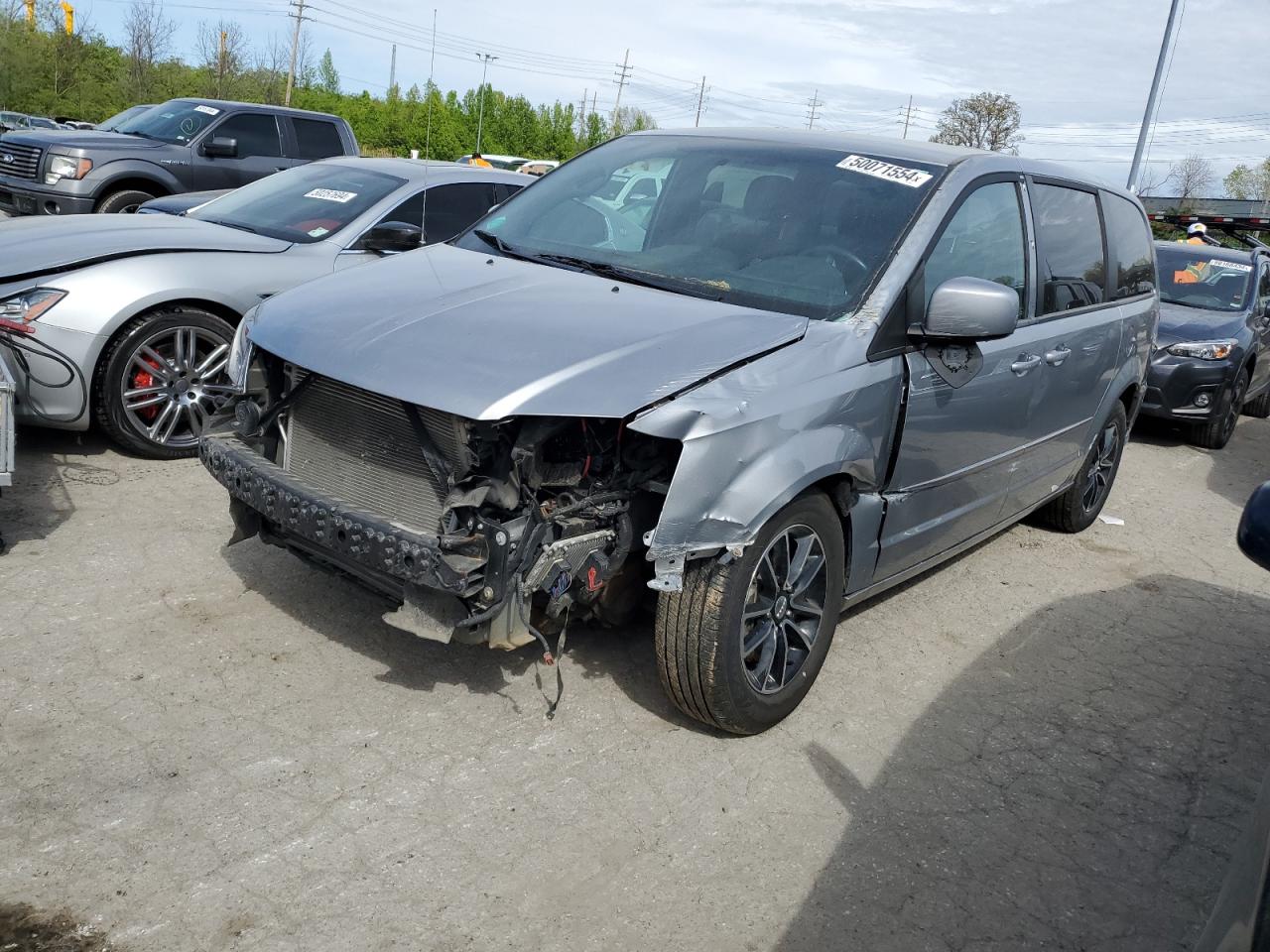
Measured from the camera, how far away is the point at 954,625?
490cm

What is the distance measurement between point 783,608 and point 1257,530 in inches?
62.5

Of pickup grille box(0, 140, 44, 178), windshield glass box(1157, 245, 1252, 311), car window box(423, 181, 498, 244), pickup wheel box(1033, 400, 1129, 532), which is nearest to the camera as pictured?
pickup wheel box(1033, 400, 1129, 532)

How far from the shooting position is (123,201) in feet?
37.4

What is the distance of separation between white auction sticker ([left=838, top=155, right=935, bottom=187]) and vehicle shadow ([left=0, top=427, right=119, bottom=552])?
373 cm

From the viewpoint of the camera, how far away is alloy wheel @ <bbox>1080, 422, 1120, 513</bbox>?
6180 mm

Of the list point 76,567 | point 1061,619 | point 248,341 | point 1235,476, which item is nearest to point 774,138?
point 248,341

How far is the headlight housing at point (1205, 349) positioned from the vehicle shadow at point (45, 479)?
8.58 metres

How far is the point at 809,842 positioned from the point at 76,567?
3.12m

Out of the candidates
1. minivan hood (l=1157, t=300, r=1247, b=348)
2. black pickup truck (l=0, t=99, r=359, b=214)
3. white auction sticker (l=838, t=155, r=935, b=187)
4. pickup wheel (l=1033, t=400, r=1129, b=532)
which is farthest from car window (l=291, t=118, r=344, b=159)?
white auction sticker (l=838, t=155, r=935, b=187)

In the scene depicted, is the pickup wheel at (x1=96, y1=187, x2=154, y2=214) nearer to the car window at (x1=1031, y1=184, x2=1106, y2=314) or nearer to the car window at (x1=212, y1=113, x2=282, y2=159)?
the car window at (x1=212, y1=113, x2=282, y2=159)

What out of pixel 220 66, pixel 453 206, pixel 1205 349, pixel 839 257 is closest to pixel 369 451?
pixel 839 257

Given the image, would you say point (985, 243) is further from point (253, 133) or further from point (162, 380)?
point (253, 133)

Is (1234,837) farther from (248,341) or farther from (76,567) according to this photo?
(76,567)

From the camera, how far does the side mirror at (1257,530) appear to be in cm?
231
